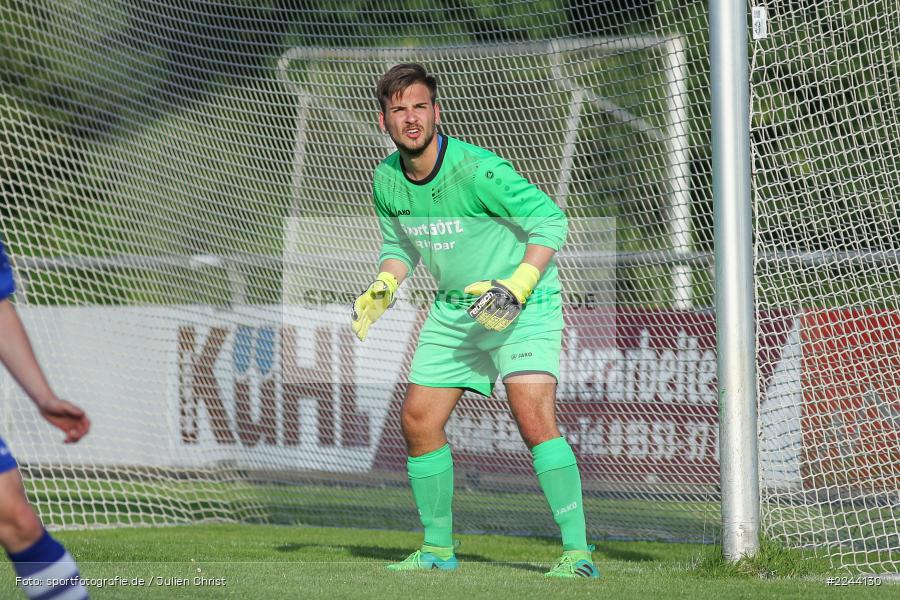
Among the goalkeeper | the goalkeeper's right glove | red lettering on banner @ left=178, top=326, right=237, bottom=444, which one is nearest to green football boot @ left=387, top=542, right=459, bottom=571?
the goalkeeper

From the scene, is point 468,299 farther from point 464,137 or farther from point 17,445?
point 17,445

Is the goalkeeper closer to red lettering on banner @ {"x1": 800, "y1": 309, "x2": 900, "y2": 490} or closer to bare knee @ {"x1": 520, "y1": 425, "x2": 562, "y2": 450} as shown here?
bare knee @ {"x1": 520, "y1": 425, "x2": 562, "y2": 450}

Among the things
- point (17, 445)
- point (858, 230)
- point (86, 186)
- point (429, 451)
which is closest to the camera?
point (429, 451)

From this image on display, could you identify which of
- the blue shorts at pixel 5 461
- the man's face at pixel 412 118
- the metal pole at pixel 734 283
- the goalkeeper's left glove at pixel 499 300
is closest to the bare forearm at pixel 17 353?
the blue shorts at pixel 5 461

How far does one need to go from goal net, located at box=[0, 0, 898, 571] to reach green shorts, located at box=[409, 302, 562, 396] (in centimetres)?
151

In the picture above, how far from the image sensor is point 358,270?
7316 millimetres

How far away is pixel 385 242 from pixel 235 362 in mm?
3229

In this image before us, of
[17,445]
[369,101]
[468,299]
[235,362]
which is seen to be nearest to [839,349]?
[468,299]

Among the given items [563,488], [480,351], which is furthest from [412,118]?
[563,488]

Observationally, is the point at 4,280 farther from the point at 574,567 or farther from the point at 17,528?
the point at 574,567

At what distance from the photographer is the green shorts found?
4.28 m

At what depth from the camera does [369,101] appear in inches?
293

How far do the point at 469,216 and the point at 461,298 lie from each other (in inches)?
13.0

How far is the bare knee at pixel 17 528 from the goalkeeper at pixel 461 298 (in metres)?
1.94
